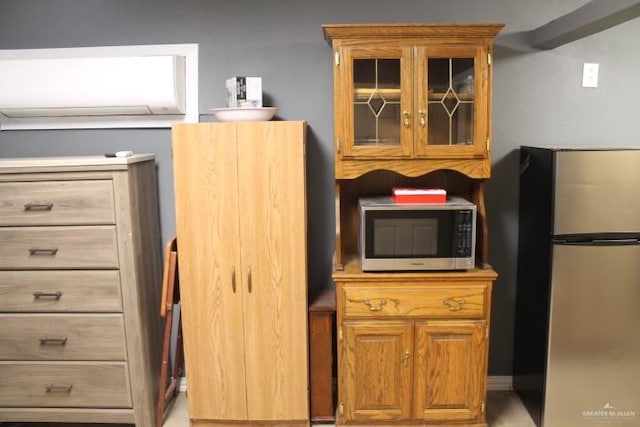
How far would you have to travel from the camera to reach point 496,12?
261 cm

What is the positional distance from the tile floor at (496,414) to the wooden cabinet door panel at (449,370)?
25cm

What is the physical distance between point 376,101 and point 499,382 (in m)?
1.66

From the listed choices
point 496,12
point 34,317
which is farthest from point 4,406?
point 496,12

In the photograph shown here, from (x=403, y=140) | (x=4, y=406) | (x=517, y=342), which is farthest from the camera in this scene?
(x=517, y=342)

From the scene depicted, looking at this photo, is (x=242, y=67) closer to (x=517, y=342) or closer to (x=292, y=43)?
(x=292, y=43)

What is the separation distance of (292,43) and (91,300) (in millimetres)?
1538

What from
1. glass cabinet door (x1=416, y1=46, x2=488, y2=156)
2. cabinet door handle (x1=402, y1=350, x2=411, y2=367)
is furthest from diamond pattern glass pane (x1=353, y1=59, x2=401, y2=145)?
cabinet door handle (x1=402, y1=350, x2=411, y2=367)

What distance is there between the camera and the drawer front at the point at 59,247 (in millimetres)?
2385

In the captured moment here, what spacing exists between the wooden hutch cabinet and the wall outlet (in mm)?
677

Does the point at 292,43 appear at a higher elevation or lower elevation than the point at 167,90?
higher

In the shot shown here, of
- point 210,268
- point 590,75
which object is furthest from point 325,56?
point 590,75

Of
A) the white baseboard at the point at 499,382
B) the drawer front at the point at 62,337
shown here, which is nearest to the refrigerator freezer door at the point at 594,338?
the white baseboard at the point at 499,382

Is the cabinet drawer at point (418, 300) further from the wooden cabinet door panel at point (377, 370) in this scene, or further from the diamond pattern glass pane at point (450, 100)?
the diamond pattern glass pane at point (450, 100)

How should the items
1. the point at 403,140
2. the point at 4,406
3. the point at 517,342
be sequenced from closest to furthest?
1. the point at 403,140
2. the point at 4,406
3. the point at 517,342
